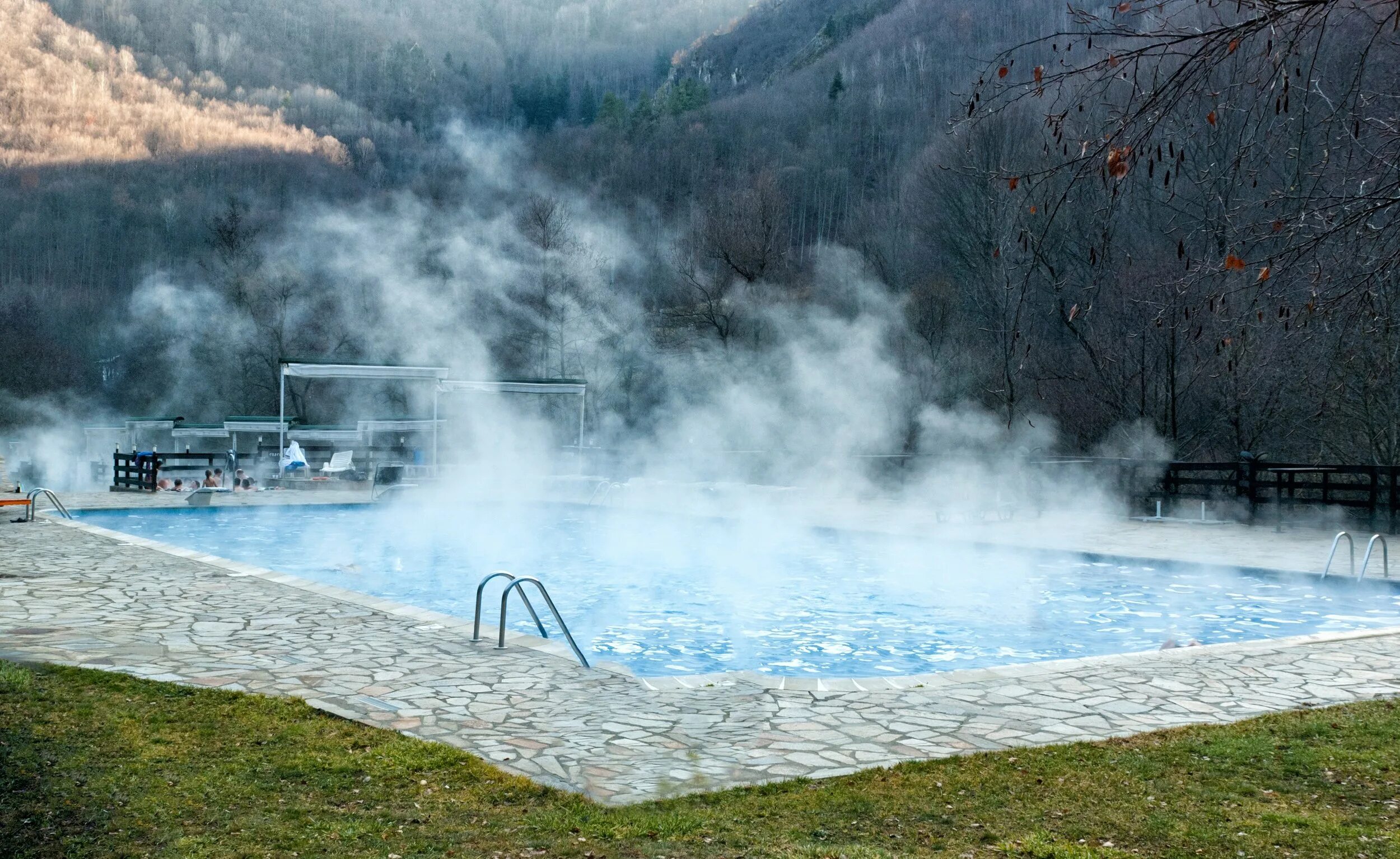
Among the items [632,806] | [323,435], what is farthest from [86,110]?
[632,806]

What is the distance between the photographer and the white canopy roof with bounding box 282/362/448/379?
58.0 feet

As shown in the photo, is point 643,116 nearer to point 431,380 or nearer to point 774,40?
point 774,40

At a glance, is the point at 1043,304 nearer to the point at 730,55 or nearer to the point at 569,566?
the point at 569,566

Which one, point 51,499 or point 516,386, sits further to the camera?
point 516,386

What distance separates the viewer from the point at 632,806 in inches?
133

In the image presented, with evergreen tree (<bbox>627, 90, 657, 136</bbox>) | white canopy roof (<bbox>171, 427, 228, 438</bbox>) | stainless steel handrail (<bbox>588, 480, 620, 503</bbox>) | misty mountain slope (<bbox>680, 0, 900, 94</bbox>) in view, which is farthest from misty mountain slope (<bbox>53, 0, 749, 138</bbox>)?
stainless steel handrail (<bbox>588, 480, 620, 503</bbox>)

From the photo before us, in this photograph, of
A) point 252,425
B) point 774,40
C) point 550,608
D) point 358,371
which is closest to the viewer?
point 550,608

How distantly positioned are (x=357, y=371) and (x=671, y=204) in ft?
67.6

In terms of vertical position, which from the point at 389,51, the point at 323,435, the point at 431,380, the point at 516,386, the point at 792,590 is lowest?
the point at 792,590

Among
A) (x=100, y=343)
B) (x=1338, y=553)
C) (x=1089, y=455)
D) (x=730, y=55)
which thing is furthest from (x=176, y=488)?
(x=730, y=55)

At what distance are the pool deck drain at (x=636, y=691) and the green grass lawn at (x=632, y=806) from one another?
25 centimetres

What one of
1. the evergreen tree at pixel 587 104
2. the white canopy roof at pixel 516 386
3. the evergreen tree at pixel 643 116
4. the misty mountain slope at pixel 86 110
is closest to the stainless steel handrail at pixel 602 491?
the white canopy roof at pixel 516 386

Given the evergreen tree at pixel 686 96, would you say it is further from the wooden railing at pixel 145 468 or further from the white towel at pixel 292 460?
the white towel at pixel 292 460

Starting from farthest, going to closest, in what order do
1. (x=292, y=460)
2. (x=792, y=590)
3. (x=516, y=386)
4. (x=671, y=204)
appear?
(x=671, y=204)
(x=516, y=386)
(x=292, y=460)
(x=792, y=590)
